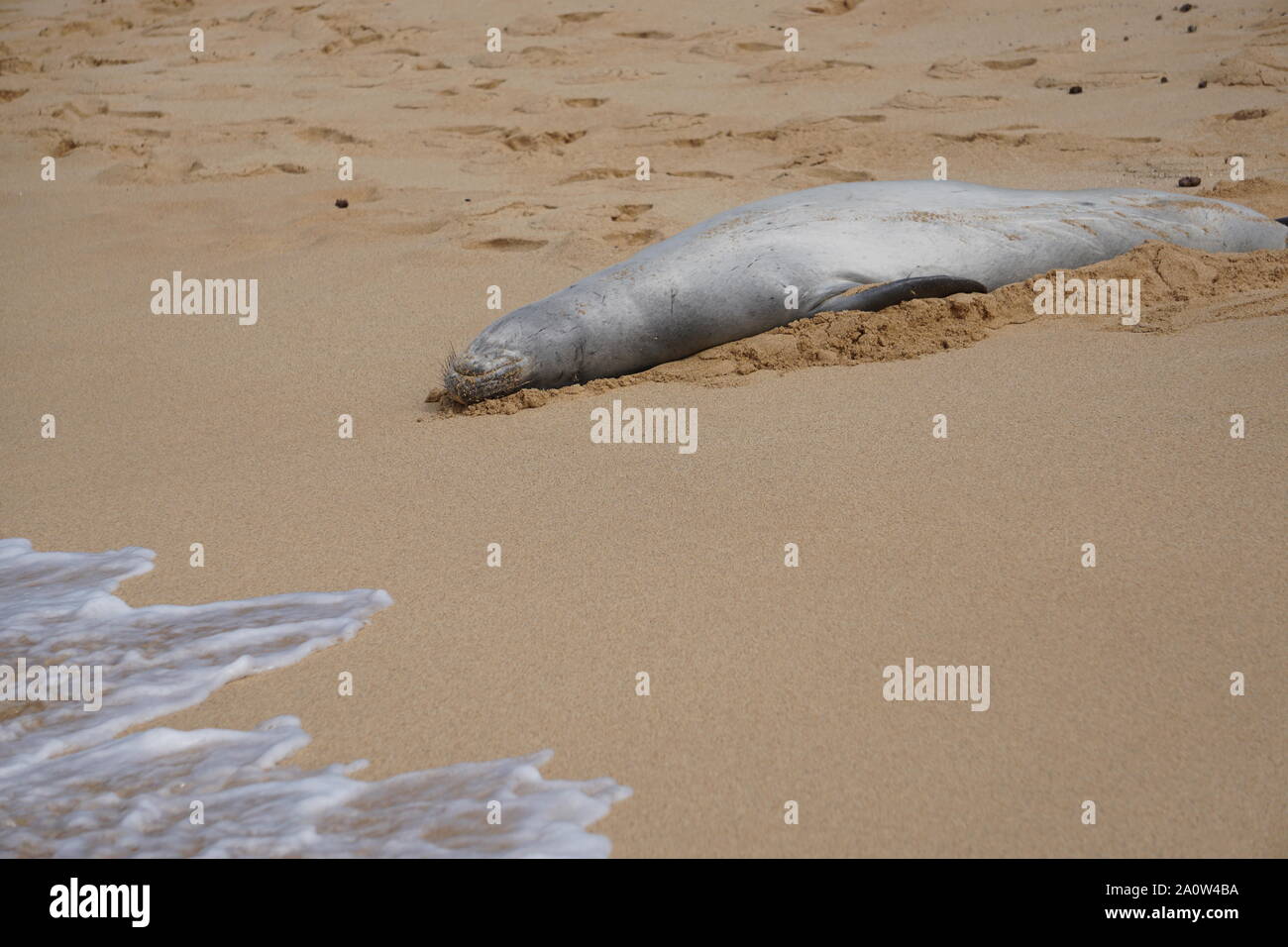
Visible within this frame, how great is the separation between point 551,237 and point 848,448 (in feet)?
8.82

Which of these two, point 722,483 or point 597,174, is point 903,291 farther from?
point 597,174

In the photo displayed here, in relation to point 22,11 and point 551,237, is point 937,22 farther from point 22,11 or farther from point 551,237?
point 22,11

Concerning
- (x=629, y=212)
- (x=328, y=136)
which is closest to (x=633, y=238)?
(x=629, y=212)

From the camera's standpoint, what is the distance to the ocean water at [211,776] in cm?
180

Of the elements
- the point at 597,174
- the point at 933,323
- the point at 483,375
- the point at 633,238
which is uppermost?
the point at 597,174

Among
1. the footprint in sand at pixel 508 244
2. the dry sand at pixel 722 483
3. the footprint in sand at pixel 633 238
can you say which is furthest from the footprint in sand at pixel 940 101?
the footprint in sand at pixel 508 244

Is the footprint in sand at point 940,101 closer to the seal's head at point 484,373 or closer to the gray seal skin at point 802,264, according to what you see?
the gray seal skin at point 802,264

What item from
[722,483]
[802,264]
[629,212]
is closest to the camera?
[722,483]

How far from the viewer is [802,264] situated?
159 inches

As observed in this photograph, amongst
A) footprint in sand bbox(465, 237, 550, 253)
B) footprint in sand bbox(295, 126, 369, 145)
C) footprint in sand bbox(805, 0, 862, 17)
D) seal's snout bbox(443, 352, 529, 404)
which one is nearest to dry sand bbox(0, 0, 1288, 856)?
footprint in sand bbox(465, 237, 550, 253)

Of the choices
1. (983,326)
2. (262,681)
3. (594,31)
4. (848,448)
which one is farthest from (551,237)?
(594,31)

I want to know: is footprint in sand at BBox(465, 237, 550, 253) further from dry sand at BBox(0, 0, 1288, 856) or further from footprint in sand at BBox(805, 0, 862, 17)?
footprint in sand at BBox(805, 0, 862, 17)

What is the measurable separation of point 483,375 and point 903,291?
1439mm

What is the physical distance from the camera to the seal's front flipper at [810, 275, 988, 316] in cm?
381
